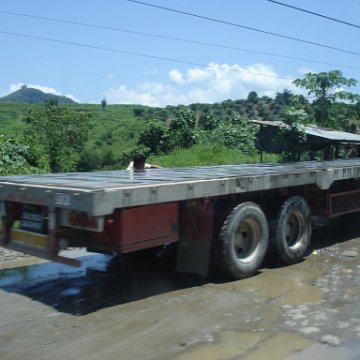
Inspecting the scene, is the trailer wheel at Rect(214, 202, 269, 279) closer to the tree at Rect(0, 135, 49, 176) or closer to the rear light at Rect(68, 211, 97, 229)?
the rear light at Rect(68, 211, 97, 229)

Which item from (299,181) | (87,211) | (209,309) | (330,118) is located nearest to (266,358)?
(209,309)

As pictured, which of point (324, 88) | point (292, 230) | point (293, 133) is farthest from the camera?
point (324, 88)

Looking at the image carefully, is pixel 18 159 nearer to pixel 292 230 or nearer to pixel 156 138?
pixel 292 230

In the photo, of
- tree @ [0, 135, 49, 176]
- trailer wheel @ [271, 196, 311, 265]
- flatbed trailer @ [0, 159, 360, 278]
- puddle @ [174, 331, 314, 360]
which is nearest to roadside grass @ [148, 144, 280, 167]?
tree @ [0, 135, 49, 176]

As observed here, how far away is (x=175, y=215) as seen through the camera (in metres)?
5.88

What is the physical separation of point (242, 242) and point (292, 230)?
1.30m

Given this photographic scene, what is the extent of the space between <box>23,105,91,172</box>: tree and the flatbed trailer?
18264mm

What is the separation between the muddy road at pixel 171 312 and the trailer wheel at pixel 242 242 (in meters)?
0.19

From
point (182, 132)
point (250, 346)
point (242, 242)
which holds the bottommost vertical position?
point (250, 346)

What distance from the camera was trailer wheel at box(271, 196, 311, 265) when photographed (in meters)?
7.21

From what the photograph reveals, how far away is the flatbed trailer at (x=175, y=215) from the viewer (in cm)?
509

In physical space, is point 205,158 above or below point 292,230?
above

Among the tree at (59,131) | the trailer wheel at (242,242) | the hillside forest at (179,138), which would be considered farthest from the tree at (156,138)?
the trailer wheel at (242,242)

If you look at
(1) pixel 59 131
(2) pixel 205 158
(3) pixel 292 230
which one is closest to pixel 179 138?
(2) pixel 205 158
